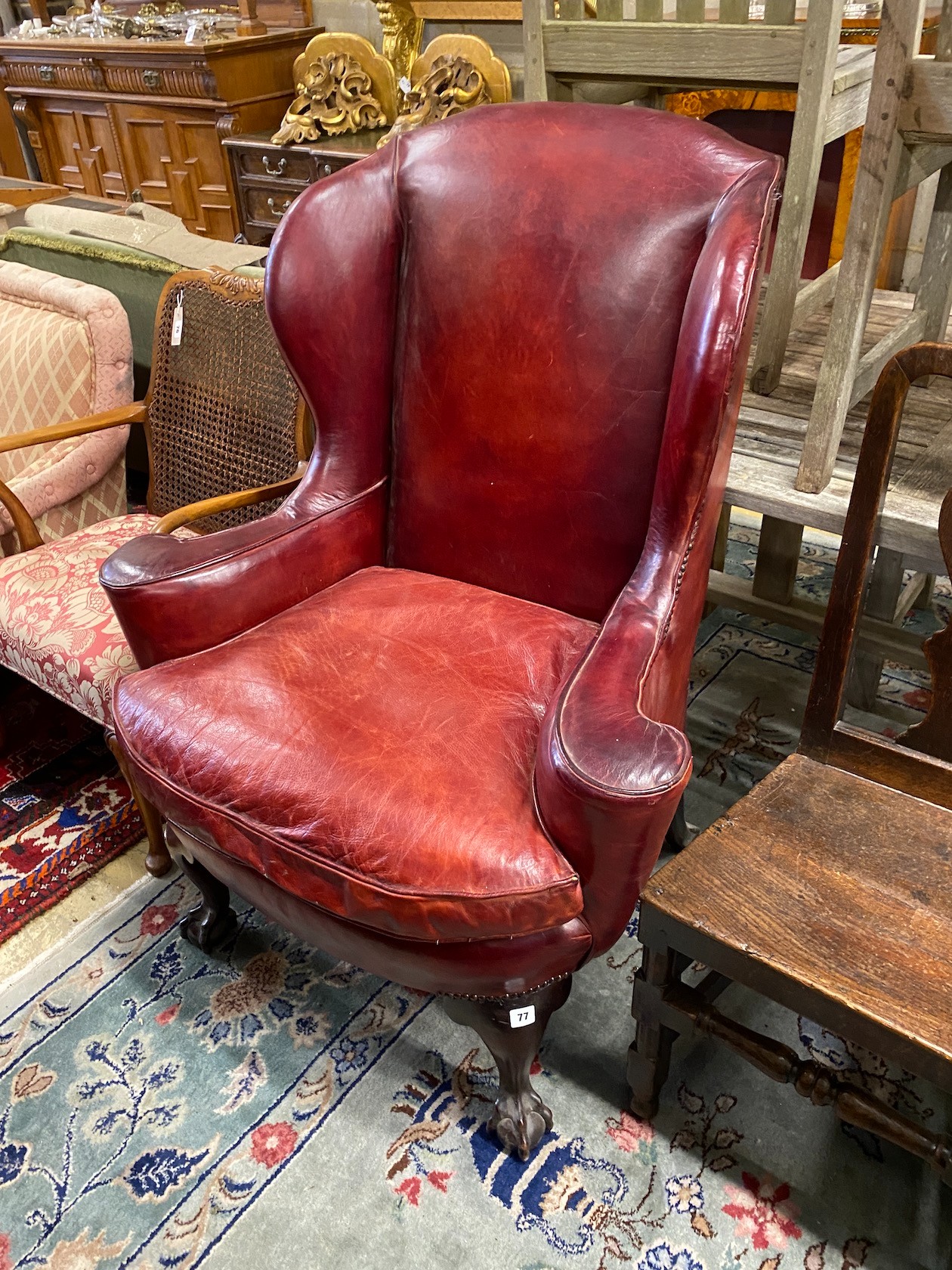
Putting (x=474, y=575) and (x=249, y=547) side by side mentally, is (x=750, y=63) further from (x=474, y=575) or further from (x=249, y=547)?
(x=249, y=547)

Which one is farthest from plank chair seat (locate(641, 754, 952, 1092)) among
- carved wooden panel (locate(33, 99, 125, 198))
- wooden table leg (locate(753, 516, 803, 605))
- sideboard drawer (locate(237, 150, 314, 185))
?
carved wooden panel (locate(33, 99, 125, 198))

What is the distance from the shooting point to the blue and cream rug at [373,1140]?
4.04 ft

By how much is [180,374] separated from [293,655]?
89cm

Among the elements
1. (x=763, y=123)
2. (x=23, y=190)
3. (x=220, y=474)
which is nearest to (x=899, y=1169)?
(x=220, y=474)

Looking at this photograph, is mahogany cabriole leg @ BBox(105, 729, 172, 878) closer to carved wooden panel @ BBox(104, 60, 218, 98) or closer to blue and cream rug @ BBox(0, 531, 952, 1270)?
blue and cream rug @ BBox(0, 531, 952, 1270)

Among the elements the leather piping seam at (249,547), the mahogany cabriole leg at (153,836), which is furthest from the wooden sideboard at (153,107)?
the mahogany cabriole leg at (153,836)

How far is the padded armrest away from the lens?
1.38 meters

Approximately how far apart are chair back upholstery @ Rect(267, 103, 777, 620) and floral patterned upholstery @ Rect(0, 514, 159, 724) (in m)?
0.44

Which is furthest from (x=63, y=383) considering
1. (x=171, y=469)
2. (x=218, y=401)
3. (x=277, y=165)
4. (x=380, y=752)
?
(x=277, y=165)

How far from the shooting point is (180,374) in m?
2.00

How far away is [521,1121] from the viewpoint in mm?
1301

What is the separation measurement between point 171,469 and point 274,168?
219 centimetres

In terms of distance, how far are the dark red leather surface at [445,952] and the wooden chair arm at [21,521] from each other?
1.04m

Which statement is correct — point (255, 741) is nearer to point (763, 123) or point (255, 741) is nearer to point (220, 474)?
point (220, 474)
